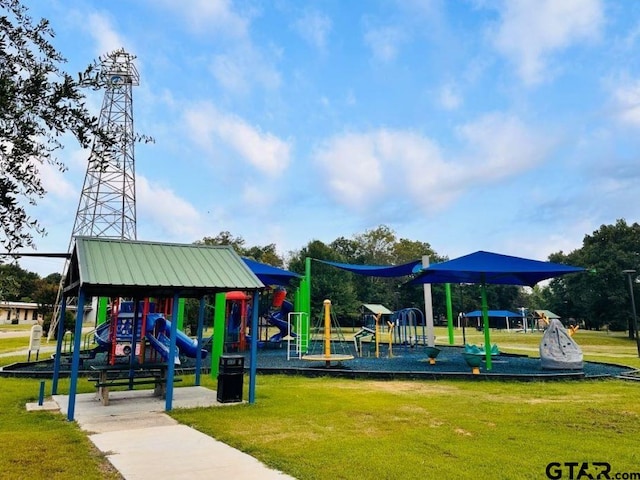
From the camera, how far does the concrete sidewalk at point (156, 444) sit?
4.22 meters

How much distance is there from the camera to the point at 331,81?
1176 centimetres

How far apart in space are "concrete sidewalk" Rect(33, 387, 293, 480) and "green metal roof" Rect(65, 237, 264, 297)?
6.55ft

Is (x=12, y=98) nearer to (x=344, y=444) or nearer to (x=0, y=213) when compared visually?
(x=0, y=213)

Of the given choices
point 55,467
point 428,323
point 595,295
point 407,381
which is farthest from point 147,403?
point 595,295

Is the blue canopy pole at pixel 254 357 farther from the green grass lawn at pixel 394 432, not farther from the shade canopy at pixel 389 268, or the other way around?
the shade canopy at pixel 389 268

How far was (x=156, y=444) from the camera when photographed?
207 inches

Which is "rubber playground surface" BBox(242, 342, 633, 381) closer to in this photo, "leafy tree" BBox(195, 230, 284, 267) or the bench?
the bench

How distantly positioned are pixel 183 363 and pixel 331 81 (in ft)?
31.4

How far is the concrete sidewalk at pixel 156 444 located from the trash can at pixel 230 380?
22 centimetres

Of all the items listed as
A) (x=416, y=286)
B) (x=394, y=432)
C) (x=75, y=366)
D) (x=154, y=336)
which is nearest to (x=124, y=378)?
(x=75, y=366)

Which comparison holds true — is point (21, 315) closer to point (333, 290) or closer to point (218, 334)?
point (333, 290)

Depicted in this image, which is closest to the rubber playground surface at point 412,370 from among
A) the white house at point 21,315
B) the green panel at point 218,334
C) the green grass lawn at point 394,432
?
the green panel at point 218,334

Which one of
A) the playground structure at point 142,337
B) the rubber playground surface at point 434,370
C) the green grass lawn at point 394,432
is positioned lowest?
the green grass lawn at point 394,432

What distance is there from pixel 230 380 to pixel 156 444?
2.63m
